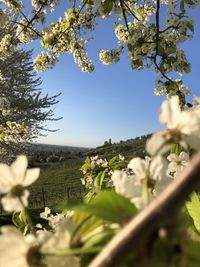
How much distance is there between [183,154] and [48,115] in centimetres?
2606

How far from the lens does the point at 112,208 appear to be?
0.54 m

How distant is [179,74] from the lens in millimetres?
5520

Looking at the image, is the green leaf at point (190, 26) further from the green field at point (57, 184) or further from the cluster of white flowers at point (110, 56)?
the green field at point (57, 184)

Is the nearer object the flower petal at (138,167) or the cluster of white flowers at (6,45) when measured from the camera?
the flower petal at (138,167)

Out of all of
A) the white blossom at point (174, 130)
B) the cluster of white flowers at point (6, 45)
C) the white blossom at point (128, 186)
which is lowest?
the white blossom at point (128, 186)

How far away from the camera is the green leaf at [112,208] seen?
53cm

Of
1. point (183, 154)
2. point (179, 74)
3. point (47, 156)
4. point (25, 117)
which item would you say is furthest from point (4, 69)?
point (47, 156)

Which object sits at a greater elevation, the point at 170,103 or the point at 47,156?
the point at 47,156

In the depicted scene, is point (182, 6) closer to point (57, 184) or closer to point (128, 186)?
point (128, 186)

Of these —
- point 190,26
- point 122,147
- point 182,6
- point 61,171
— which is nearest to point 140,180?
point 182,6

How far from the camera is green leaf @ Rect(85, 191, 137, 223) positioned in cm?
53

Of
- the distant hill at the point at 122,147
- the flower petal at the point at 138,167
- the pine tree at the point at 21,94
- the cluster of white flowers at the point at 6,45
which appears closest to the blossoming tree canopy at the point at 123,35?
the cluster of white flowers at the point at 6,45

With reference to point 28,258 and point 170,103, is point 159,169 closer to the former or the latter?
point 170,103

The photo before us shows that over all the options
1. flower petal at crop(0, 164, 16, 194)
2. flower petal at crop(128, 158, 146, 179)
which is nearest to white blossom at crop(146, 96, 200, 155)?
flower petal at crop(128, 158, 146, 179)
